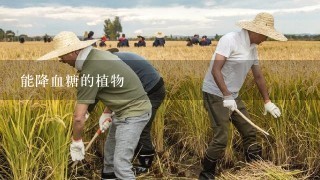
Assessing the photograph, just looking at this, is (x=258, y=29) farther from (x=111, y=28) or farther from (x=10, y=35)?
(x=111, y=28)

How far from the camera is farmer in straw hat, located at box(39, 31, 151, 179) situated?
279 cm

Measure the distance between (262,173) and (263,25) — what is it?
1.22 meters

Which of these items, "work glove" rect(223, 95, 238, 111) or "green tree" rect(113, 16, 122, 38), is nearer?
"work glove" rect(223, 95, 238, 111)

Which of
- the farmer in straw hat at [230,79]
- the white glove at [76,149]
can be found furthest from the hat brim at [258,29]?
the white glove at [76,149]

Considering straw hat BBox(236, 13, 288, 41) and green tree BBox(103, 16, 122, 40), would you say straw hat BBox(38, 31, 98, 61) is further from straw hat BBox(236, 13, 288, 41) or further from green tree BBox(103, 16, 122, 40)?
green tree BBox(103, 16, 122, 40)

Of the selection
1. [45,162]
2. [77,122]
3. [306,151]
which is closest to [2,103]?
[45,162]

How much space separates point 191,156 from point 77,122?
73.0 inches

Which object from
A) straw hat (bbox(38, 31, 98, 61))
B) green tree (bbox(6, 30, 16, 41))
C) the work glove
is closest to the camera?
straw hat (bbox(38, 31, 98, 61))

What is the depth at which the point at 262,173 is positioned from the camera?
3.50m

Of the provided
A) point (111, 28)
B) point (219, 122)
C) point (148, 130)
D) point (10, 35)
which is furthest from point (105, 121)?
point (111, 28)

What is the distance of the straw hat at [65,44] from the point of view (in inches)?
109

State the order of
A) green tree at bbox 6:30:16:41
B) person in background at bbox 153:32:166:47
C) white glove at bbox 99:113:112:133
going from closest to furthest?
white glove at bbox 99:113:112:133 → person in background at bbox 153:32:166:47 → green tree at bbox 6:30:16:41

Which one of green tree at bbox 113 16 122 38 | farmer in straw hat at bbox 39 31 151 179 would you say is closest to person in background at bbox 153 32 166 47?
A: farmer in straw hat at bbox 39 31 151 179

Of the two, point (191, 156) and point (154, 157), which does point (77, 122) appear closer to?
point (154, 157)
